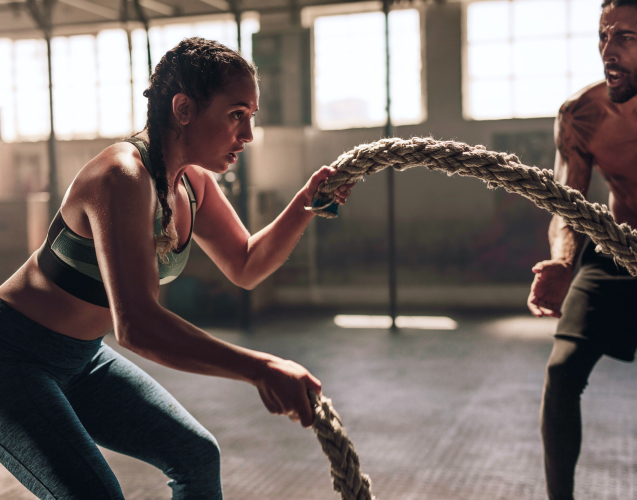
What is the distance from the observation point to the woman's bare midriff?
1011mm

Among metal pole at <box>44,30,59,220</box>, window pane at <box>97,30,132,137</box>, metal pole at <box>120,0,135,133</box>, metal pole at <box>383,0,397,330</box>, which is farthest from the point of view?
window pane at <box>97,30,132,137</box>

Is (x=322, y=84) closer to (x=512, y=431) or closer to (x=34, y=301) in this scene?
(x=512, y=431)

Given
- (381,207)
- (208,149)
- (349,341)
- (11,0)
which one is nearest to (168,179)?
(208,149)

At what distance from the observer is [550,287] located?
1.35 meters

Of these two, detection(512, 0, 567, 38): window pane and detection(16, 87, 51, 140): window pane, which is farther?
detection(16, 87, 51, 140): window pane

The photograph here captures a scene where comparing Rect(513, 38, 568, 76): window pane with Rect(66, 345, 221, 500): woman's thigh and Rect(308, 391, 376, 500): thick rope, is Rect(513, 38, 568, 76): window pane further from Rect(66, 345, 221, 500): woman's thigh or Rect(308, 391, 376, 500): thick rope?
Rect(308, 391, 376, 500): thick rope

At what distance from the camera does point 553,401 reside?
1410mm

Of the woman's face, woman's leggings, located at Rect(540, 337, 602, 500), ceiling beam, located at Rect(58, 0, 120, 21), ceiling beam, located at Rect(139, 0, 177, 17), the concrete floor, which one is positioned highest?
ceiling beam, located at Rect(58, 0, 120, 21)

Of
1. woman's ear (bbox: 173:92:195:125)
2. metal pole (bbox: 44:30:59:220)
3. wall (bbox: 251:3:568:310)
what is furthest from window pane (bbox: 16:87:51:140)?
woman's ear (bbox: 173:92:195:125)

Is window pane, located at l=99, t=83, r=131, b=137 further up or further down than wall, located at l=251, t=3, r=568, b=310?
further up

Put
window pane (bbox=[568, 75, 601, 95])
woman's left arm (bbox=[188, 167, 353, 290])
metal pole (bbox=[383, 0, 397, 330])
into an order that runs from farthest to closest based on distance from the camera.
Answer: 1. window pane (bbox=[568, 75, 601, 95])
2. metal pole (bbox=[383, 0, 397, 330])
3. woman's left arm (bbox=[188, 167, 353, 290])

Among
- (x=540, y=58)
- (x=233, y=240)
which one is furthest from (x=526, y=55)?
(x=233, y=240)

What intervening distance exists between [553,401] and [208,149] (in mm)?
971

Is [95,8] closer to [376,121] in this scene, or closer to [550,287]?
[376,121]
